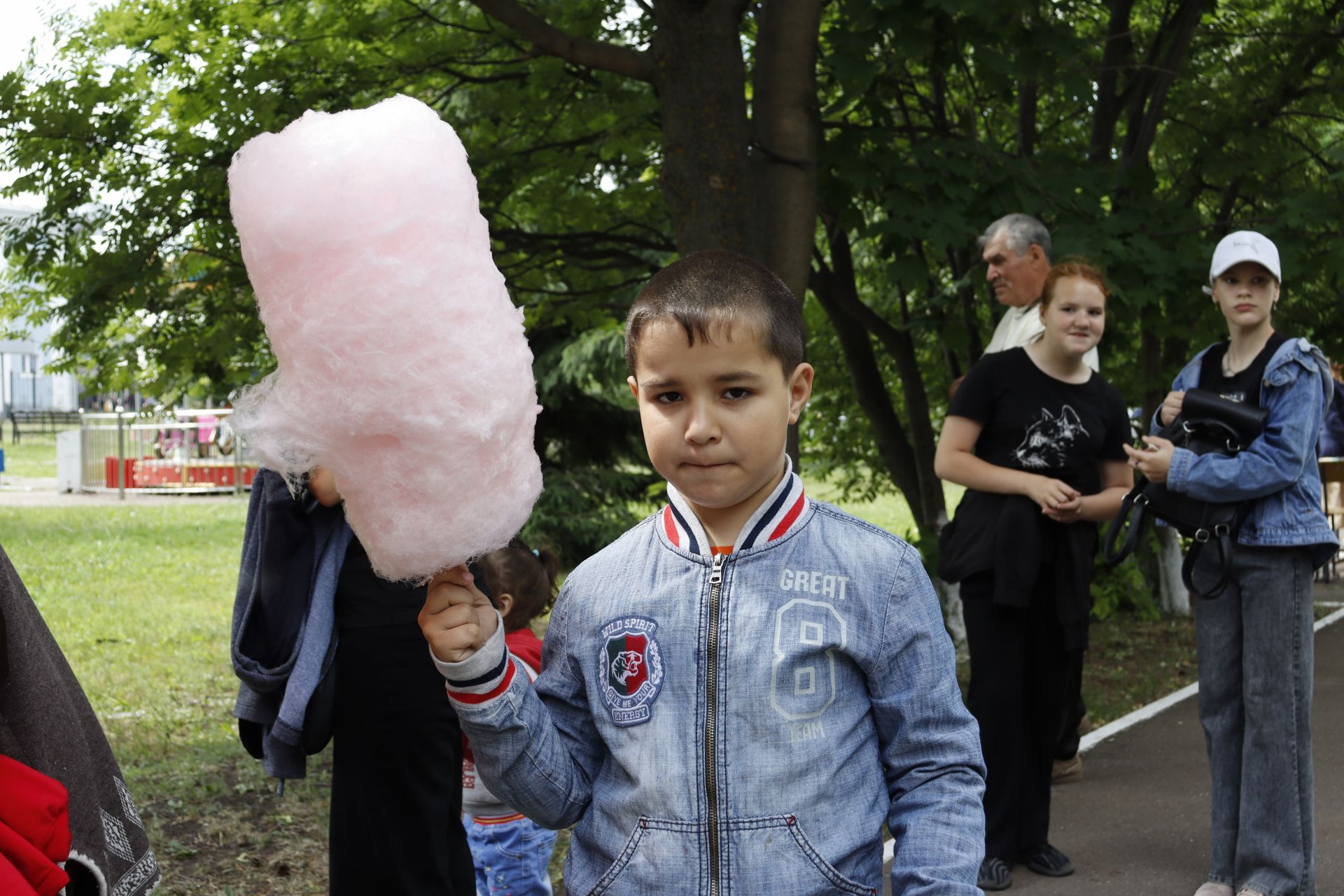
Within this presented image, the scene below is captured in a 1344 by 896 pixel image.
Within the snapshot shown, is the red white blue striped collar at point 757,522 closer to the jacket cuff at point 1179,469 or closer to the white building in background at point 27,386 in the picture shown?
the jacket cuff at point 1179,469

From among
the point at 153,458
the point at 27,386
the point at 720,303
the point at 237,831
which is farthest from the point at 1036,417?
the point at 27,386

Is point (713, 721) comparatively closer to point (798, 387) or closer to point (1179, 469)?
point (798, 387)

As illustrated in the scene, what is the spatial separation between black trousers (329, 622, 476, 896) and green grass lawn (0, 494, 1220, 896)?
1.19 meters

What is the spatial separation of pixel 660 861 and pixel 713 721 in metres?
0.22

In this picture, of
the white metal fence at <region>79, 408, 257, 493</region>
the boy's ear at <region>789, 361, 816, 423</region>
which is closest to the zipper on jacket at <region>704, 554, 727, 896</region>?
the boy's ear at <region>789, 361, 816, 423</region>

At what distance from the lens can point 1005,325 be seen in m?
5.01

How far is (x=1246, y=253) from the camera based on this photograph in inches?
166

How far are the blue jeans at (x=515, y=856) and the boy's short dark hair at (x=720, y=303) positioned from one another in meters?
2.11

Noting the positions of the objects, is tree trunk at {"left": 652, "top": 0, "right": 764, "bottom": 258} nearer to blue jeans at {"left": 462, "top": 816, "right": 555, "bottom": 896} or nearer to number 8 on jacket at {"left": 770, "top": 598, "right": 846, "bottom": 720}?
blue jeans at {"left": 462, "top": 816, "right": 555, "bottom": 896}

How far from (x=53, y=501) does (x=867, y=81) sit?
69.7 ft

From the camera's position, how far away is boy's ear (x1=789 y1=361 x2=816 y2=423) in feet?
7.27

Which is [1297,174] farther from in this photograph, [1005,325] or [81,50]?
[81,50]

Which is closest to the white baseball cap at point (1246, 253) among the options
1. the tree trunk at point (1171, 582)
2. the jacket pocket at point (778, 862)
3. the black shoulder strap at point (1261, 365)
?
the black shoulder strap at point (1261, 365)

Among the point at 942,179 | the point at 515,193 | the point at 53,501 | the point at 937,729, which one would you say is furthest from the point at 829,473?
the point at 53,501
